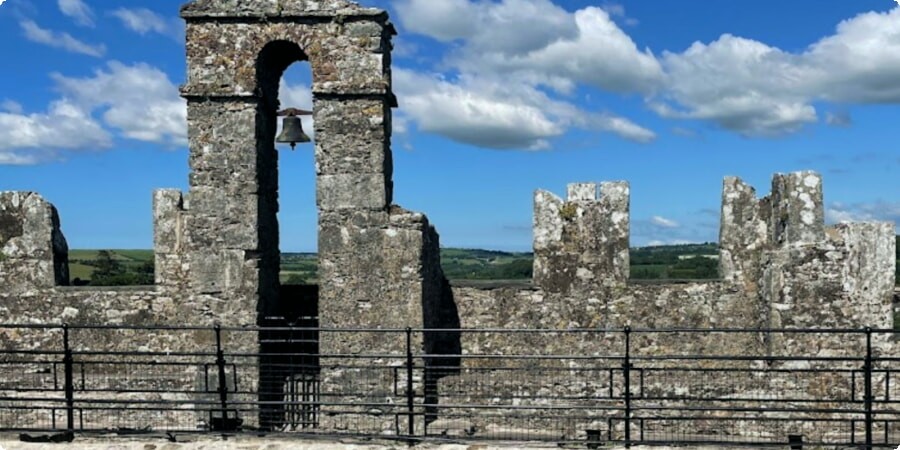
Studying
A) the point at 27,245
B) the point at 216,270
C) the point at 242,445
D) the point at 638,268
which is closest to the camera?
the point at 242,445

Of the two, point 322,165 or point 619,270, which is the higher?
point 322,165

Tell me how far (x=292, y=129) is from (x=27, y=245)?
13.2 feet

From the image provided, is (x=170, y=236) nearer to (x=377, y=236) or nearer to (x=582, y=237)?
(x=377, y=236)

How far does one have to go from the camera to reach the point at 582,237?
11.4 meters

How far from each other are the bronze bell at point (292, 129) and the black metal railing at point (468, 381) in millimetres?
2439

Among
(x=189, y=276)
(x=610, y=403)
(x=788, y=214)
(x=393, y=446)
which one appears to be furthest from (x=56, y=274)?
(x=788, y=214)

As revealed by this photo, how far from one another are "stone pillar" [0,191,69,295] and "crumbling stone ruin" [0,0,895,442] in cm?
211

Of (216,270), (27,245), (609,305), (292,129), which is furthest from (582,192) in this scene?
(27,245)

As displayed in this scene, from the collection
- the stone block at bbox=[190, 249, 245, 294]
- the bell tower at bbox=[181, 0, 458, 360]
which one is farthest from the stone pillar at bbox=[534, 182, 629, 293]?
the stone block at bbox=[190, 249, 245, 294]

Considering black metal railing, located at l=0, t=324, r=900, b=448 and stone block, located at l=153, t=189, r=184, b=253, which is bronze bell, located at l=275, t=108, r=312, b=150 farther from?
black metal railing, located at l=0, t=324, r=900, b=448

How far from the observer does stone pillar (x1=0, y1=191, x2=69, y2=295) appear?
38.8 feet

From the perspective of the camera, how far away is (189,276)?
1145 centimetres

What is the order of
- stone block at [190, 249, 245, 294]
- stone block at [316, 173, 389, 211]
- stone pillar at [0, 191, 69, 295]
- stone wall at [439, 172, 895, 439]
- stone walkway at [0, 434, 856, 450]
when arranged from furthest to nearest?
stone pillar at [0, 191, 69, 295], stone wall at [439, 172, 895, 439], stone block at [190, 249, 245, 294], stone block at [316, 173, 389, 211], stone walkway at [0, 434, 856, 450]

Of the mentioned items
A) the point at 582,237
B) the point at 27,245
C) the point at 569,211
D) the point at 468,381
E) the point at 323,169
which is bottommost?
the point at 468,381
